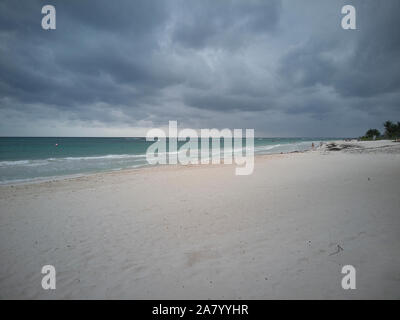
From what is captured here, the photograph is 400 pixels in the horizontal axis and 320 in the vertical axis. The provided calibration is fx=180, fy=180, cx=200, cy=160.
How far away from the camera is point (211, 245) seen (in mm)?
4594

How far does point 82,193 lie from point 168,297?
8.93m

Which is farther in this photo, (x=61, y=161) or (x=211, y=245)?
(x=61, y=161)

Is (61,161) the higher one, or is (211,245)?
(61,161)

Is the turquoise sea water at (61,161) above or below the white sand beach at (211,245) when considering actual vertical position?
above

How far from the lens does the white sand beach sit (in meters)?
3.32

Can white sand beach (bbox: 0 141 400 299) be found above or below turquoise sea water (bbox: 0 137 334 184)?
below

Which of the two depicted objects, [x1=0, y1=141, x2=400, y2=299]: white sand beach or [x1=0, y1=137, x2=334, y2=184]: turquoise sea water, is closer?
[x1=0, y1=141, x2=400, y2=299]: white sand beach

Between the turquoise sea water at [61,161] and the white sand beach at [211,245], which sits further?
the turquoise sea water at [61,161]

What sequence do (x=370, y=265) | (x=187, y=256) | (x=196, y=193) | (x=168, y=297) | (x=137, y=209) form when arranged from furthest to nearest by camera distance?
(x=196, y=193) < (x=137, y=209) < (x=187, y=256) < (x=370, y=265) < (x=168, y=297)

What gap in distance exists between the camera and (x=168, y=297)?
324cm

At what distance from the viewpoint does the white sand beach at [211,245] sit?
10.9 ft
